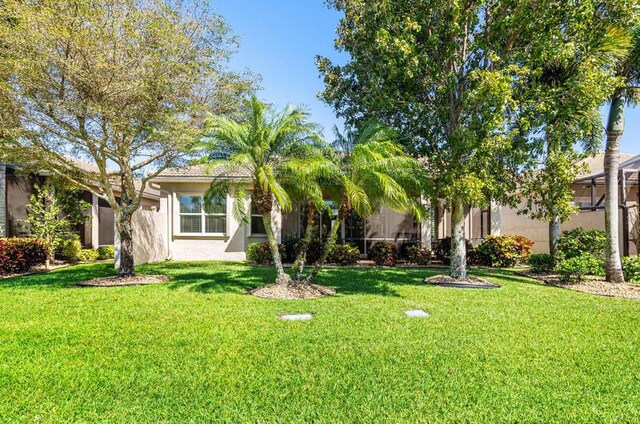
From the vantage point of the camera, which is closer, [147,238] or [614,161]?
[614,161]

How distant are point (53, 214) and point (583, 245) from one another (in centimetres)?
1973

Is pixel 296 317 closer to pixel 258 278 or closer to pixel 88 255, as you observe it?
pixel 258 278

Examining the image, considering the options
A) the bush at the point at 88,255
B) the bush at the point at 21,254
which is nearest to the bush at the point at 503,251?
the bush at the point at 88,255

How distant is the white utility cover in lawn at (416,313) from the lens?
7.16 m

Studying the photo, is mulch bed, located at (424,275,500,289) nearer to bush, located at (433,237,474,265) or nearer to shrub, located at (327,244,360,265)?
bush, located at (433,237,474,265)

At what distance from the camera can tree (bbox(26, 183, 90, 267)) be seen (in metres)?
14.4

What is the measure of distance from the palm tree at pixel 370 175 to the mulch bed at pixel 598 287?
5.22 meters

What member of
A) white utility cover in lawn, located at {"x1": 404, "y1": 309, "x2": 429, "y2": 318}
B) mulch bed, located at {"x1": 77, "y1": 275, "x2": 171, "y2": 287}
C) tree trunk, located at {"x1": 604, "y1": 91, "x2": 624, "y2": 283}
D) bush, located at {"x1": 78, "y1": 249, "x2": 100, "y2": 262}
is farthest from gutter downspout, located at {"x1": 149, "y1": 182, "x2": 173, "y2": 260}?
tree trunk, located at {"x1": 604, "y1": 91, "x2": 624, "y2": 283}

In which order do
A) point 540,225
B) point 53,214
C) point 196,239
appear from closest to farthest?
1. point 53,214
2. point 196,239
3. point 540,225

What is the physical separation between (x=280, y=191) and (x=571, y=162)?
782 centimetres

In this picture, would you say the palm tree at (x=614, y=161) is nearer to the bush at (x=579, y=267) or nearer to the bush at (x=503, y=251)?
the bush at (x=579, y=267)

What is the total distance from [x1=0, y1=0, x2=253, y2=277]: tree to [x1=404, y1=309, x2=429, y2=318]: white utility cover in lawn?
7.92m

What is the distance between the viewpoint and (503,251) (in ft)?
49.4

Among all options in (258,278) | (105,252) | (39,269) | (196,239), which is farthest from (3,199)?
(258,278)
